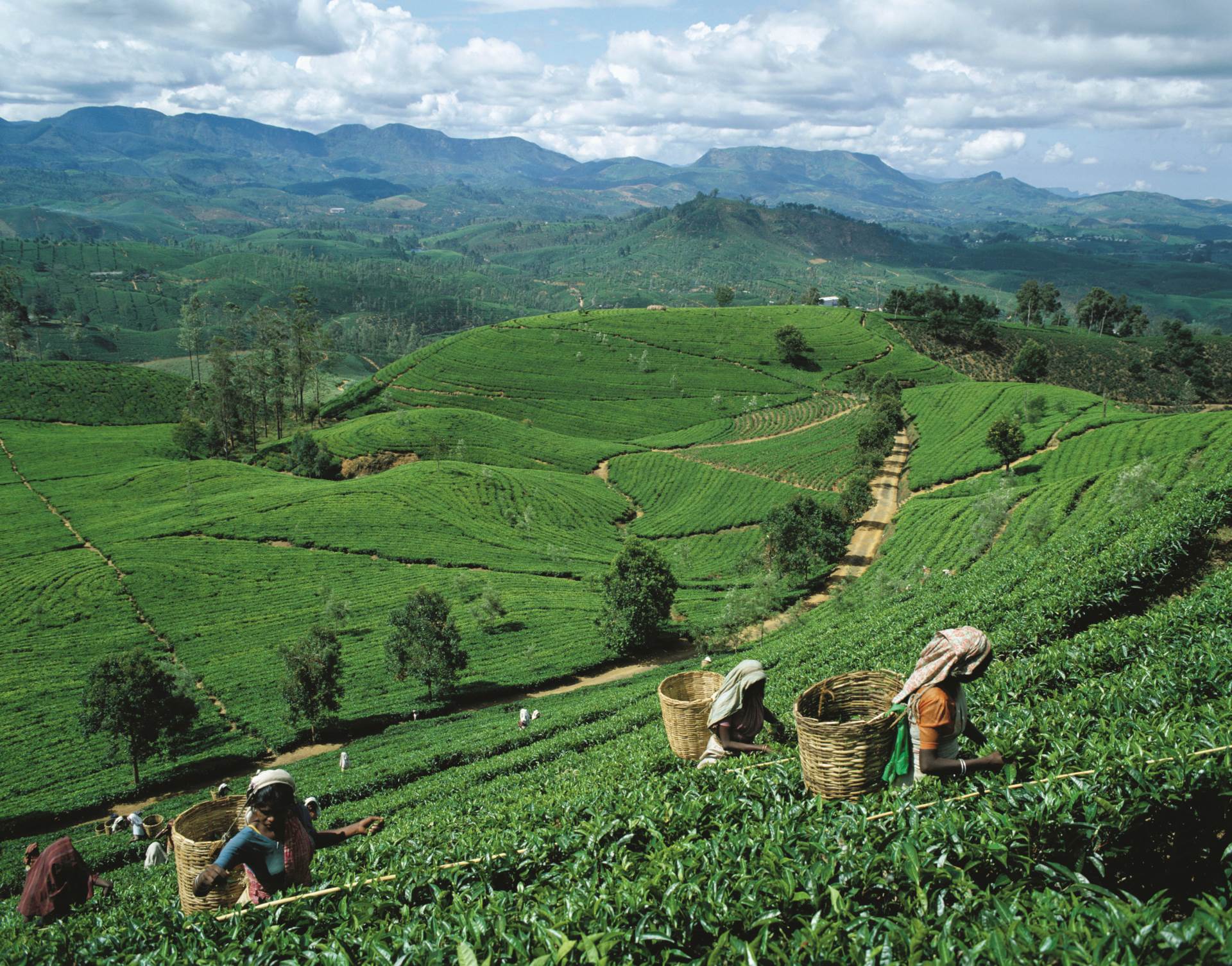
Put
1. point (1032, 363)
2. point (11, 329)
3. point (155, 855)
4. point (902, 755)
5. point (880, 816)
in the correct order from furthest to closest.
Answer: point (11, 329)
point (1032, 363)
point (155, 855)
point (902, 755)
point (880, 816)

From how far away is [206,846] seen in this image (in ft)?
27.9

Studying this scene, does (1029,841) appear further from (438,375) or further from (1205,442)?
(438,375)

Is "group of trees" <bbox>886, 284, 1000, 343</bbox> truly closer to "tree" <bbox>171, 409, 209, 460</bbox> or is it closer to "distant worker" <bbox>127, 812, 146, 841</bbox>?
"tree" <bbox>171, 409, 209, 460</bbox>

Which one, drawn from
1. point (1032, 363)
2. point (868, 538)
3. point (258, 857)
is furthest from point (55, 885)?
point (1032, 363)

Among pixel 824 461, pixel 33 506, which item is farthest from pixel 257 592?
pixel 824 461

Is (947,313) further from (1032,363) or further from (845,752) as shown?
(845,752)

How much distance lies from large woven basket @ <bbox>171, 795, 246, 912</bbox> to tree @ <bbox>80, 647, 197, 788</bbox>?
2442 cm

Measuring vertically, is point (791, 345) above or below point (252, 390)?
above

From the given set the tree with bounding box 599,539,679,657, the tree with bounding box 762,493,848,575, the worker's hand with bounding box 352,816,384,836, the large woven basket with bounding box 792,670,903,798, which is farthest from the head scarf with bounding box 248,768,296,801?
the tree with bounding box 762,493,848,575

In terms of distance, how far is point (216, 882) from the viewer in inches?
293

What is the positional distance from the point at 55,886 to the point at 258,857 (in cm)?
392

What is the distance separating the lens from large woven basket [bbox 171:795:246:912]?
788cm

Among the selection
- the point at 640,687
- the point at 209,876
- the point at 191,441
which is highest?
the point at 209,876

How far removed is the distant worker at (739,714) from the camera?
902 centimetres
